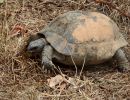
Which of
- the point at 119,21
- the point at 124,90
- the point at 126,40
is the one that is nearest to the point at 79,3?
the point at 119,21

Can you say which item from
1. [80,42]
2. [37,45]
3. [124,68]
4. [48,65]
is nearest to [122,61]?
[124,68]

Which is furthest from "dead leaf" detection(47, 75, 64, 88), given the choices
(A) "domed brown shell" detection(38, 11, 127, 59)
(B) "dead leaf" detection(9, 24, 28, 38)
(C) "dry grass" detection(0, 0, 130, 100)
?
(B) "dead leaf" detection(9, 24, 28, 38)

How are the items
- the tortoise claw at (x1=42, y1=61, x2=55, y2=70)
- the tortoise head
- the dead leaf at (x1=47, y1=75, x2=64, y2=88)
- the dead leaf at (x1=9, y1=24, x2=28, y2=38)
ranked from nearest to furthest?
the dead leaf at (x1=47, y1=75, x2=64, y2=88), the tortoise claw at (x1=42, y1=61, x2=55, y2=70), the tortoise head, the dead leaf at (x1=9, y1=24, x2=28, y2=38)

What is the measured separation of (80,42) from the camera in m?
4.31

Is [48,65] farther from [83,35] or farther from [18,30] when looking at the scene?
[18,30]

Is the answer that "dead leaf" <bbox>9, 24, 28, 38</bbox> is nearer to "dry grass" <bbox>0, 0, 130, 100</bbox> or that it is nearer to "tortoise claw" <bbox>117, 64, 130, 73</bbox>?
"dry grass" <bbox>0, 0, 130, 100</bbox>

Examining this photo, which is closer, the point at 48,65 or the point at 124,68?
the point at 48,65

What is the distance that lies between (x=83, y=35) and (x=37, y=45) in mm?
488

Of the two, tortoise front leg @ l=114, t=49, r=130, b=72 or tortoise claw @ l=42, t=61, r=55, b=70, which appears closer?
tortoise claw @ l=42, t=61, r=55, b=70

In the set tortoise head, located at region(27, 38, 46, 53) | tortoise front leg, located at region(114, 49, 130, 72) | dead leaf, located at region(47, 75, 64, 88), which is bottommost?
dead leaf, located at region(47, 75, 64, 88)

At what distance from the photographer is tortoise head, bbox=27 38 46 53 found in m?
4.46

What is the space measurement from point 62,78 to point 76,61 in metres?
0.27

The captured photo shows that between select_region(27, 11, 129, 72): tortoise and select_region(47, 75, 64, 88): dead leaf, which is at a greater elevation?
select_region(27, 11, 129, 72): tortoise

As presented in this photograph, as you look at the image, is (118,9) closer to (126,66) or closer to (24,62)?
(126,66)
